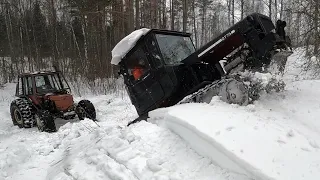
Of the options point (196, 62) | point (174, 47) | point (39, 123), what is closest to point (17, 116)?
point (39, 123)

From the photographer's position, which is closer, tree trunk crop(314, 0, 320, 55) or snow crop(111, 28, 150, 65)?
snow crop(111, 28, 150, 65)

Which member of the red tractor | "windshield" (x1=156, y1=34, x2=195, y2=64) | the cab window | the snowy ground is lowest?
the red tractor

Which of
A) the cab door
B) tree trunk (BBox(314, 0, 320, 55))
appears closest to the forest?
tree trunk (BBox(314, 0, 320, 55))

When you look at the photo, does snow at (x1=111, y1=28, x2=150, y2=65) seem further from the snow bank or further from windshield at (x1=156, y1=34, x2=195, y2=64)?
the snow bank

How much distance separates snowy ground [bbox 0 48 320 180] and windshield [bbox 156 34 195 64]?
151 cm

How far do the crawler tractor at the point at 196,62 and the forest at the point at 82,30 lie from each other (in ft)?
23.2

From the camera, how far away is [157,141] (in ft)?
17.5

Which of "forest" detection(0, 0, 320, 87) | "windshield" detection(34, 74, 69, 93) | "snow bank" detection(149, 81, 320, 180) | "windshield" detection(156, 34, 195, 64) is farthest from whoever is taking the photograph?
"forest" detection(0, 0, 320, 87)

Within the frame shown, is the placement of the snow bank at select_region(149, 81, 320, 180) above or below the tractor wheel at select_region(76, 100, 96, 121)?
above

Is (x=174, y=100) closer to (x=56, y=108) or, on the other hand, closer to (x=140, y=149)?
(x=140, y=149)

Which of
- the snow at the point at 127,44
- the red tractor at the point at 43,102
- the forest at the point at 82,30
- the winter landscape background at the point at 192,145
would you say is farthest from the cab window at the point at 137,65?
the forest at the point at 82,30

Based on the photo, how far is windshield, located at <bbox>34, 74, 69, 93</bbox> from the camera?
38.1 ft

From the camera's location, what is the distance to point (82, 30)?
80.2 feet

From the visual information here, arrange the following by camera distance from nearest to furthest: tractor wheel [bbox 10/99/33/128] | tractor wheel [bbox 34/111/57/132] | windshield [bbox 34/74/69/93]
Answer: tractor wheel [bbox 34/111/57/132]
tractor wheel [bbox 10/99/33/128]
windshield [bbox 34/74/69/93]
